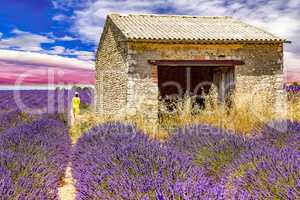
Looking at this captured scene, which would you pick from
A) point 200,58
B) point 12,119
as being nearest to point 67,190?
point 12,119

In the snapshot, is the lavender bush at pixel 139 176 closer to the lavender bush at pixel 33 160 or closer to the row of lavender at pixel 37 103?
the lavender bush at pixel 33 160

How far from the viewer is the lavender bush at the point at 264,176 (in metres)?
2.85

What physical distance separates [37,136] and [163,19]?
8.33m

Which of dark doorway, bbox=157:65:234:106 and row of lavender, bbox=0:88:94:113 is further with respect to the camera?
dark doorway, bbox=157:65:234:106

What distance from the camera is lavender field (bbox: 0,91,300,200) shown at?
2736mm

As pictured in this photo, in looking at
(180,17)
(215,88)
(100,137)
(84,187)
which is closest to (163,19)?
(180,17)

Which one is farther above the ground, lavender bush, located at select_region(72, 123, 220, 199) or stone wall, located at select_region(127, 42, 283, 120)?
stone wall, located at select_region(127, 42, 283, 120)

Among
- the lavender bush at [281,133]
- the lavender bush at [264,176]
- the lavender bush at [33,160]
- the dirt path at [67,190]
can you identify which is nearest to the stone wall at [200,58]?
the lavender bush at [33,160]

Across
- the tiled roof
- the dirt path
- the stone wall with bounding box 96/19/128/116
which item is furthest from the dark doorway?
the dirt path

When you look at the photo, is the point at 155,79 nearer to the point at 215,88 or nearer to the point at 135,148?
the point at 215,88

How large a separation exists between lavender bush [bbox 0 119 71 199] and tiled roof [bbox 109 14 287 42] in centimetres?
429

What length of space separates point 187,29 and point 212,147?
7036 millimetres

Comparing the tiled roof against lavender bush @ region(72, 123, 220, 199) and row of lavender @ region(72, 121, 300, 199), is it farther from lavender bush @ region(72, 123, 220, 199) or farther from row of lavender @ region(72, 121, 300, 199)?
lavender bush @ region(72, 123, 220, 199)

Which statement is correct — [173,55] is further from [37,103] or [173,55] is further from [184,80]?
[37,103]
